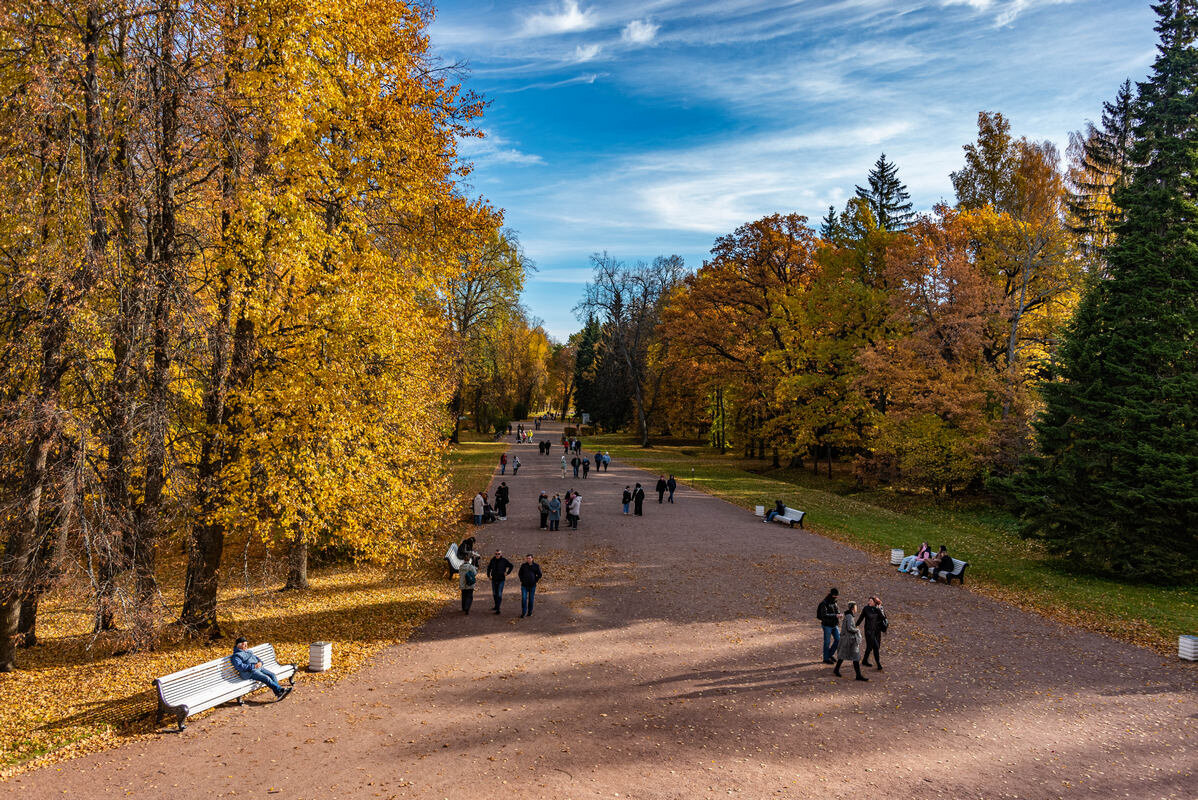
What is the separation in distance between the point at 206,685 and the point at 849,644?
34.3ft

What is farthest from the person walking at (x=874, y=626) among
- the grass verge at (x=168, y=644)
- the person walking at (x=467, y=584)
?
the grass verge at (x=168, y=644)

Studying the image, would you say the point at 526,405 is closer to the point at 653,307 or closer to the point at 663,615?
the point at 653,307

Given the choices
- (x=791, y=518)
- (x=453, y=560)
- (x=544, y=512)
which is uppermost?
(x=544, y=512)

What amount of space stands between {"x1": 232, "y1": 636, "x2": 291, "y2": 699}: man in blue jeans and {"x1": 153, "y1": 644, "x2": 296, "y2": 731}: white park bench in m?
0.12

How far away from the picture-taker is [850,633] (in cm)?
1070

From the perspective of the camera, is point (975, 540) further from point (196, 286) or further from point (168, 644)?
point (196, 286)

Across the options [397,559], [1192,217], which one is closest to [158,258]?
[397,559]

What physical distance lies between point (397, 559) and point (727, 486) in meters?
20.0

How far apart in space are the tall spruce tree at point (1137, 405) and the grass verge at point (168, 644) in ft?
58.2

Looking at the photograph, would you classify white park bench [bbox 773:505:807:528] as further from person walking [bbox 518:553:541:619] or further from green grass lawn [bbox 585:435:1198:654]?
person walking [bbox 518:553:541:619]

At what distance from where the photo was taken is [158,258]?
34.4ft

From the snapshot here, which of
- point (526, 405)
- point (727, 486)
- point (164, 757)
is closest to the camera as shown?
point (164, 757)

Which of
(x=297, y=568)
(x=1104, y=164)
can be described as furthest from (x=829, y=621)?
(x=1104, y=164)

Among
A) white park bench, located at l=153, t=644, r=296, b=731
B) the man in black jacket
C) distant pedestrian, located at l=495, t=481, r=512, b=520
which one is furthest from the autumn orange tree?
distant pedestrian, located at l=495, t=481, r=512, b=520
